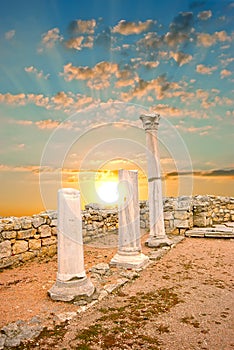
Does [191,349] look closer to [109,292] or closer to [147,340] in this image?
[147,340]

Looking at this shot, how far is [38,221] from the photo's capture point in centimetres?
846

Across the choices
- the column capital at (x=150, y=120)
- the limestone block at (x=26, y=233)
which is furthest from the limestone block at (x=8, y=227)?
the column capital at (x=150, y=120)

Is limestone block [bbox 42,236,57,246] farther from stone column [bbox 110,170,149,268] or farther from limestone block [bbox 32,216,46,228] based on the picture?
stone column [bbox 110,170,149,268]

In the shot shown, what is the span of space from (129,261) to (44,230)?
2.83 meters

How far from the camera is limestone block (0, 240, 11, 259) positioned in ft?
24.3

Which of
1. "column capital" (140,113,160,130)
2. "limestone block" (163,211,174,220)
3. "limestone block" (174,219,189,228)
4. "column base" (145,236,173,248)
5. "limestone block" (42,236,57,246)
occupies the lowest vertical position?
"column base" (145,236,173,248)

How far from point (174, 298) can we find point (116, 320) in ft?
5.01

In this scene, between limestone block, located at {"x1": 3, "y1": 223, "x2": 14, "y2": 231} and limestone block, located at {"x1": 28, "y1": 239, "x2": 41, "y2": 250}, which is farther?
limestone block, located at {"x1": 28, "y1": 239, "x2": 41, "y2": 250}

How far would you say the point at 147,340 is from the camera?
384cm

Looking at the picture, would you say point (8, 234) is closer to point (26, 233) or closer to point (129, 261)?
point (26, 233)

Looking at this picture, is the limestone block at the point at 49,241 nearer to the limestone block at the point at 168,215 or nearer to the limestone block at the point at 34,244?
the limestone block at the point at 34,244

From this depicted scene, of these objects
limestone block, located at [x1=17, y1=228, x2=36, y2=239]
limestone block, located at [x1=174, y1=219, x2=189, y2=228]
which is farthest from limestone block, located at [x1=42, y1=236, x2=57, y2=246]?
limestone block, located at [x1=174, y1=219, x2=189, y2=228]

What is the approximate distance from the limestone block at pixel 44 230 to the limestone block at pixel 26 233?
0.79 feet

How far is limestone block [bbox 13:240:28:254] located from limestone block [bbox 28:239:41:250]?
0.48 feet
